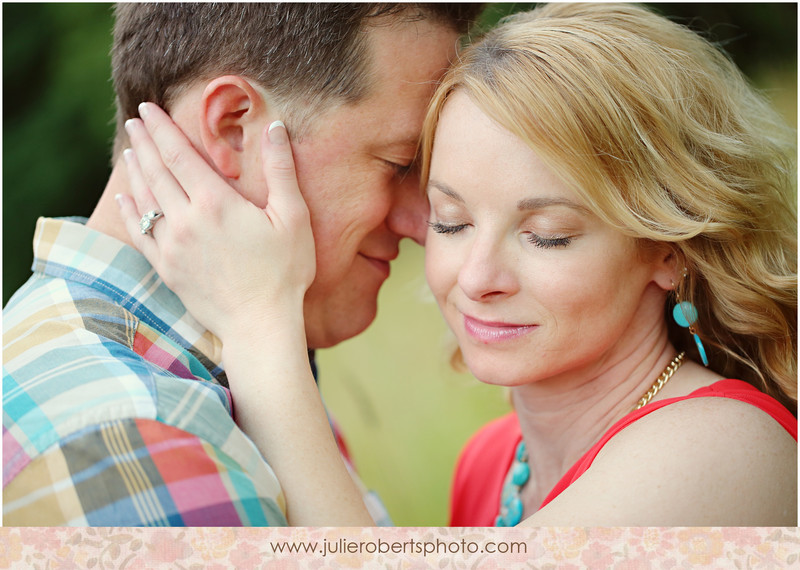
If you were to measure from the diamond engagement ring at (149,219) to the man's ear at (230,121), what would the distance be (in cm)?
18

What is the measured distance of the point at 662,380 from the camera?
1.83 metres

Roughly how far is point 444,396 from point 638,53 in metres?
2.83

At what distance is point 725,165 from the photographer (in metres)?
1.69

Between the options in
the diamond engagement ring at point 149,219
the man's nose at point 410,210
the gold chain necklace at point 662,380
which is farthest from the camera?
the man's nose at point 410,210

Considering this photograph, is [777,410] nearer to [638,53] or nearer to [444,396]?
[638,53]

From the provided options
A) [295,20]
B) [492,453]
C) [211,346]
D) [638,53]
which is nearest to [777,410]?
[638,53]

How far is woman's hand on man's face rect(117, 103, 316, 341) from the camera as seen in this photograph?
1617mm

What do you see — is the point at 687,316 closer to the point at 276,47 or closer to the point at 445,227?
the point at 445,227

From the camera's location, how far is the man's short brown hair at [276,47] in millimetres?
1711

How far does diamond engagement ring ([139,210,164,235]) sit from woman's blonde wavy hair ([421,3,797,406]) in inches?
25.5

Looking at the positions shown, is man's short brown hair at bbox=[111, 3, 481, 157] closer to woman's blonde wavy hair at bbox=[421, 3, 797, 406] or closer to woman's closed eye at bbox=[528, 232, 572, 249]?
woman's blonde wavy hair at bbox=[421, 3, 797, 406]

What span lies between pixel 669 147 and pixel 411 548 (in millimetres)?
1016

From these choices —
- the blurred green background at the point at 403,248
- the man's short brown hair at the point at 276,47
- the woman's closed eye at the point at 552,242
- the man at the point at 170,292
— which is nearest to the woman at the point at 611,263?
the woman's closed eye at the point at 552,242

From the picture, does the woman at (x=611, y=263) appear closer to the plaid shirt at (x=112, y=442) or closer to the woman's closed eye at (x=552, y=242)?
the woman's closed eye at (x=552, y=242)
